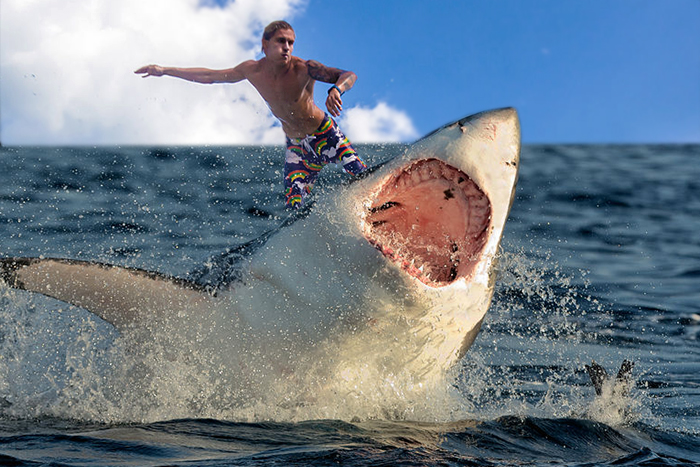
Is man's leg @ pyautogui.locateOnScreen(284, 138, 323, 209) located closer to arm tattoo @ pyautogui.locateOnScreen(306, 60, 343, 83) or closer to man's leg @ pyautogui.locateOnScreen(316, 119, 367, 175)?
man's leg @ pyautogui.locateOnScreen(316, 119, 367, 175)

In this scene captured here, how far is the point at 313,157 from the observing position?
283 inches

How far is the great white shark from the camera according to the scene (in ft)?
11.7

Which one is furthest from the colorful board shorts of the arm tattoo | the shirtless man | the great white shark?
the great white shark

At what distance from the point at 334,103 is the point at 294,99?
1950 millimetres

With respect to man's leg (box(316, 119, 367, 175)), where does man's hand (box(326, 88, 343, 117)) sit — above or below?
below

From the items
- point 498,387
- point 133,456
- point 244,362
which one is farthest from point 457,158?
point 498,387

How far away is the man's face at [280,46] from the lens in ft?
21.9

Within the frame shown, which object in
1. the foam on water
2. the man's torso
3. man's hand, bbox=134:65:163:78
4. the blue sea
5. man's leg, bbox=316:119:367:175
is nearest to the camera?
the blue sea

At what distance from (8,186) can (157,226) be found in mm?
8185

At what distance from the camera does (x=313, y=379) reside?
3.95 m

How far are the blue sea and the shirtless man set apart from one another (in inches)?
52.4

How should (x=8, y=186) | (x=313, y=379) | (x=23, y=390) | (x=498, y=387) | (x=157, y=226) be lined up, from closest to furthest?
(x=313, y=379) < (x=23, y=390) < (x=498, y=387) < (x=157, y=226) < (x=8, y=186)

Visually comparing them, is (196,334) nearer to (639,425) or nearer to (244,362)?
(244,362)

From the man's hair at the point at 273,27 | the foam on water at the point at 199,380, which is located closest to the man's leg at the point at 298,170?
the man's hair at the point at 273,27
